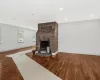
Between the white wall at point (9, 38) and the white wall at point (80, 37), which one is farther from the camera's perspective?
the white wall at point (9, 38)

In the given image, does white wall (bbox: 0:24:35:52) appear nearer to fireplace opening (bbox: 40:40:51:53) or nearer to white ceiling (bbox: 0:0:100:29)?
white ceiling (bbox: 0:0:100:29)

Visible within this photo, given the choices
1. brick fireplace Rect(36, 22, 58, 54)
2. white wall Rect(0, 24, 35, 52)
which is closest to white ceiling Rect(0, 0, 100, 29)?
brick fireplace Rect(36, 22, 58, 54)

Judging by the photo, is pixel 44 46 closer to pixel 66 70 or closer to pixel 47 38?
pixel 47 38

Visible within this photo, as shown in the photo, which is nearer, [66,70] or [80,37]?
[66,70]

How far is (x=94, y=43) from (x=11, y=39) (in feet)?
26.4

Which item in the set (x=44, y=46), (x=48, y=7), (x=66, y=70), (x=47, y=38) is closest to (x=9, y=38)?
(x=44, y=46)

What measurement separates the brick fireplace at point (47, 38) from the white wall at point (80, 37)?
1.03 m

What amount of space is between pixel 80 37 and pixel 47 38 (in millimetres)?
2865

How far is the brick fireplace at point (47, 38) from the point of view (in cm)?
623

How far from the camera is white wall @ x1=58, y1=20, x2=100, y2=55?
5.99 meters

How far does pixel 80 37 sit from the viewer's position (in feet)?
21.2

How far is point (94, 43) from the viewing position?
236 inches

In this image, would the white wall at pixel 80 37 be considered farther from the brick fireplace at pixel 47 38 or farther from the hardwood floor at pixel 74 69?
the hardwood floor at pixel 74 69

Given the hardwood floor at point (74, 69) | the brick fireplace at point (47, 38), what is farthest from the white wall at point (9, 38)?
the hardwood floor at point (74, 69)
